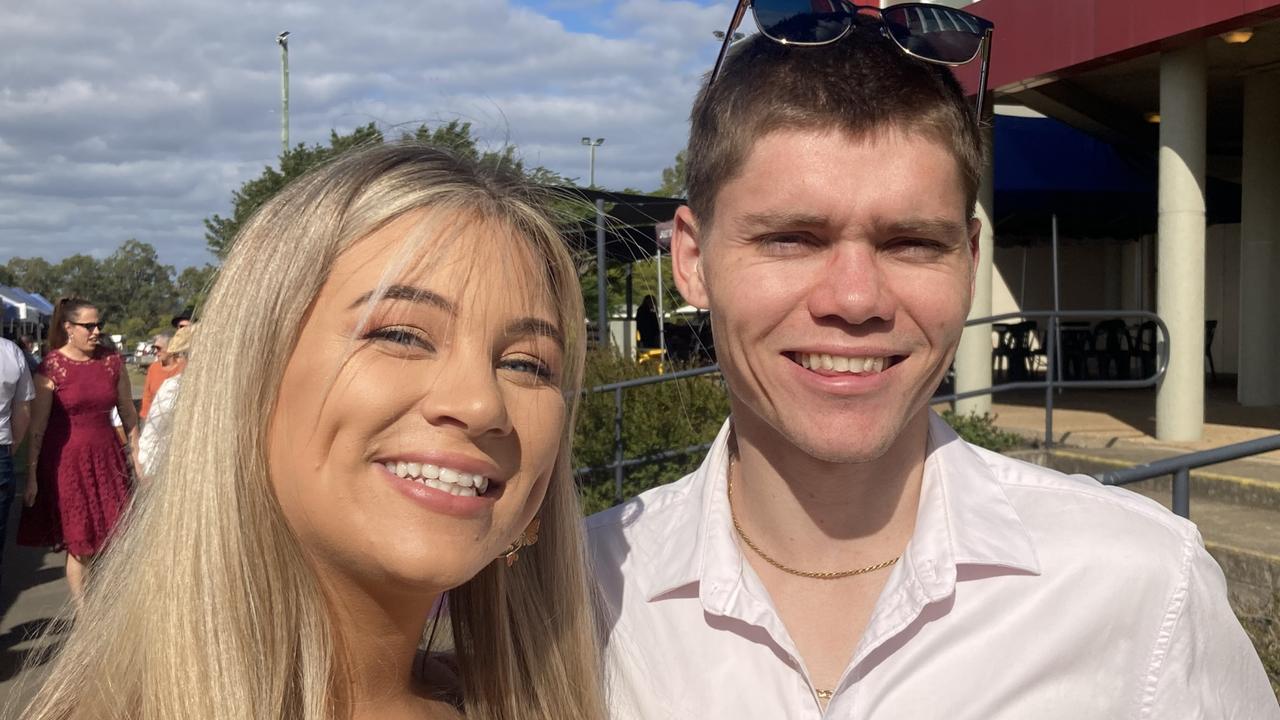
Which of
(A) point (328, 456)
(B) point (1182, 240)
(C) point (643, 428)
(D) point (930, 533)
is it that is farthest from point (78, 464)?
(B) point (1182, 240)

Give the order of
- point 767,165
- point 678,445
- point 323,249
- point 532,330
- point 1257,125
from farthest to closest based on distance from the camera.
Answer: point 1257,125, point 678,445, point 767,165, point 532,330, point 323,249

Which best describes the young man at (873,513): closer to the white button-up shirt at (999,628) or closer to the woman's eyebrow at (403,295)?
the white button-up shirt at (999,628)

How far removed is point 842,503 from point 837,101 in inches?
28.9

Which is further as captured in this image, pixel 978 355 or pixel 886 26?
pixel 978 355

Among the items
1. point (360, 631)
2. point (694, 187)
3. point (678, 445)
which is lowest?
point (678, 445)

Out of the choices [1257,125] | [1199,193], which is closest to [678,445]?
[1199,193]

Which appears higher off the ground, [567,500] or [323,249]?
[323,249]

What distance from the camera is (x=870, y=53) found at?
1.86 m

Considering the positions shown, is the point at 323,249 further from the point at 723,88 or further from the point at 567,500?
the point at 723,88

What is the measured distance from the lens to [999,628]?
1.69 meters

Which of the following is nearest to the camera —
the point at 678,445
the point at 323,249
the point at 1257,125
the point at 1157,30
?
the point at 323,249

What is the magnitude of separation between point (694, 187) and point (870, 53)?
0.41m

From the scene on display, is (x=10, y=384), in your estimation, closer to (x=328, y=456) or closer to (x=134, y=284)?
(x=328, y=456)

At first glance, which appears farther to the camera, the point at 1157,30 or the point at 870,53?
the point at 1157,30
